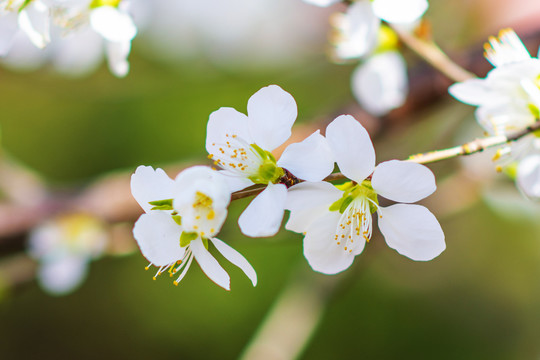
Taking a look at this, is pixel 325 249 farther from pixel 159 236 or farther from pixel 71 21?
pixel 71 21

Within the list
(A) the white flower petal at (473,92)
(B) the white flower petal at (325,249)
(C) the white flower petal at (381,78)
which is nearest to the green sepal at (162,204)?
(B) the white flower petal at (325,249)

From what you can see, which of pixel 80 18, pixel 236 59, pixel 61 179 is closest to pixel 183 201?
pixel 80 18

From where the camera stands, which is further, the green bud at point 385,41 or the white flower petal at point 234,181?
the green bud at point 385,41

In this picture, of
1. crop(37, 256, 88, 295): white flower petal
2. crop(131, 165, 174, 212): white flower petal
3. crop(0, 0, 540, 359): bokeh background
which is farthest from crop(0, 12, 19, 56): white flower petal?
crop(0, 0, 540, 359): bokeh background

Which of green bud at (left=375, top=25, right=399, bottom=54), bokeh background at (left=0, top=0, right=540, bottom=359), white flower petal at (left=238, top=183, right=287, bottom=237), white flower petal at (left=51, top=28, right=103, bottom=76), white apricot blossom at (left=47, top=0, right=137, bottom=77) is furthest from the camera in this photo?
bokeh background at (left=0, top=0, right=540, bottom=359)

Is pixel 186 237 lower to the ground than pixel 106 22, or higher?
lower

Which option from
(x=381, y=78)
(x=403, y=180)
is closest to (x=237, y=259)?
(x=403, y=180)

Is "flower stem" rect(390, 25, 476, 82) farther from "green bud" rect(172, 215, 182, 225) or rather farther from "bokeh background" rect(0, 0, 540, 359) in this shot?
"bokeh background" rect(0, 0, 540, 359)

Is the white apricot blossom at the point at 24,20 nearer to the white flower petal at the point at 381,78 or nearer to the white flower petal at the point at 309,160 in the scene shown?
the white flower petal at the point at 309,160
